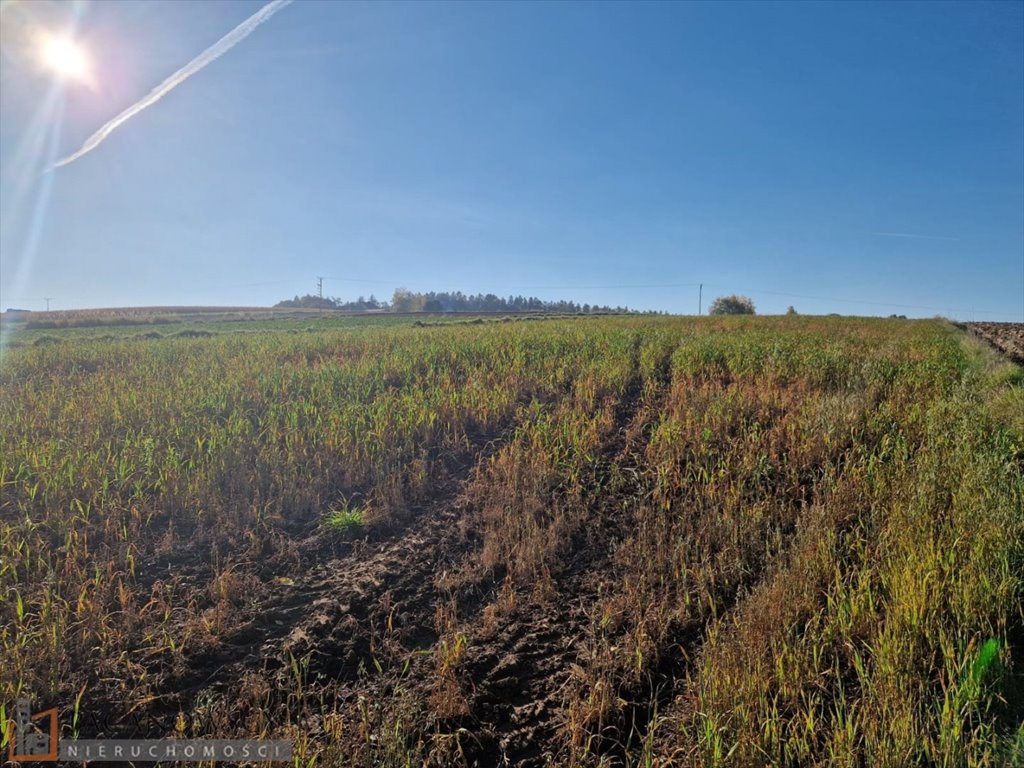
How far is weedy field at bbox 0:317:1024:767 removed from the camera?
7.93 ft

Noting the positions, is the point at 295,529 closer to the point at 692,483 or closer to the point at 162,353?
the point at 692,483

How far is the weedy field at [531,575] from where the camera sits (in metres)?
2.42

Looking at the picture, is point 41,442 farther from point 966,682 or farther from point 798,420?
point 798,420

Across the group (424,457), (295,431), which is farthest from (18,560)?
(424,457)

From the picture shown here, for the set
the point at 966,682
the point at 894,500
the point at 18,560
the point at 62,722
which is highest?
the point at 894,500

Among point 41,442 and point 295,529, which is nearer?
point 295,529

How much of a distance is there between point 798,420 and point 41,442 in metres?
8.56

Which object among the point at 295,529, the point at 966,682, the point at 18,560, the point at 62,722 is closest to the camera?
the point at 966,682

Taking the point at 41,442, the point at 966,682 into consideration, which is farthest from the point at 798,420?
the point at 41,442

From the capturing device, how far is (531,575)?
150 inches

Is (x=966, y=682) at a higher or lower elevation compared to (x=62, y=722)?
higher

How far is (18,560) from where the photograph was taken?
369 cm

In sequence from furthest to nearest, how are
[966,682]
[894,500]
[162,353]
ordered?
1. [162,353]
2. [894,500]
3. [966,682]

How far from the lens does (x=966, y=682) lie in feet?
7.20
